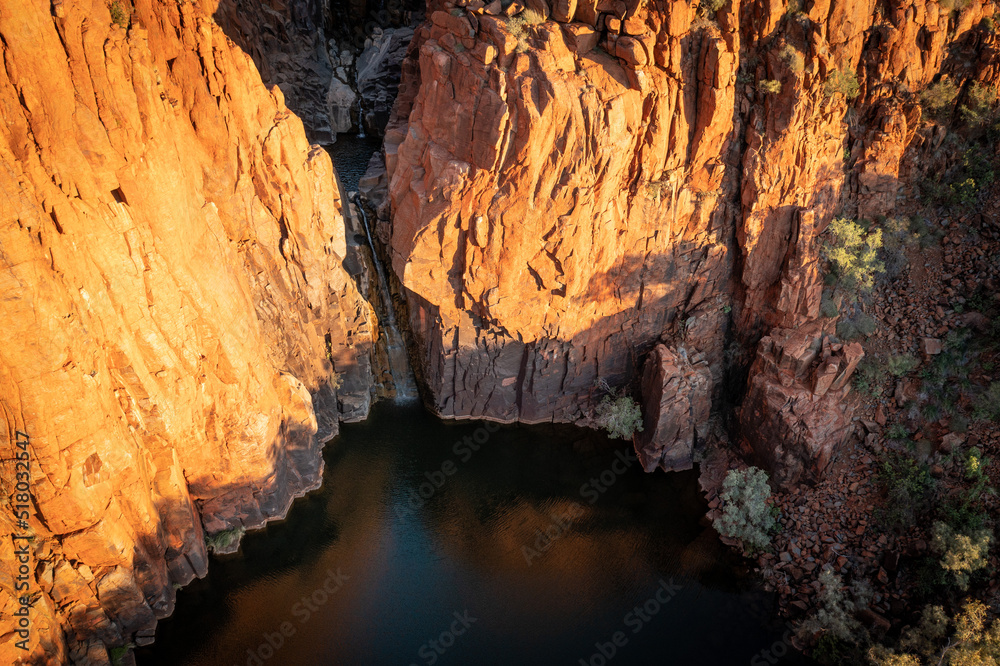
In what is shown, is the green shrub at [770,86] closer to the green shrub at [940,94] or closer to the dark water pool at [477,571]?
the green shrub at [940,94]

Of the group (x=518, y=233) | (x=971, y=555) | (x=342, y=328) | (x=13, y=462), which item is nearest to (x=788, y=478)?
(x=971, y=555)

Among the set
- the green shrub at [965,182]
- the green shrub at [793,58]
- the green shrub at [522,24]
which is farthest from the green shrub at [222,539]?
the green shrub at [965,182]

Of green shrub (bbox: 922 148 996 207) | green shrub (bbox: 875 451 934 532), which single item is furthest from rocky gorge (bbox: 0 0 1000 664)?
green shrub (bbox: 875 451 934 532)

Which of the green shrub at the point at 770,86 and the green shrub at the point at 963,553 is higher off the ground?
the green shrub at the point at 770,86

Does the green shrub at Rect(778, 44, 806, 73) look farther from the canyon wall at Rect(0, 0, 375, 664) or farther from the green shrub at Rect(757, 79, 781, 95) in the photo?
the canyon wall at Rect(0, 0, 375, 664)

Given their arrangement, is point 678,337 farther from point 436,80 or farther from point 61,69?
point 61,69

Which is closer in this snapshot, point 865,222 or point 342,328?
point 865,222
